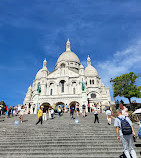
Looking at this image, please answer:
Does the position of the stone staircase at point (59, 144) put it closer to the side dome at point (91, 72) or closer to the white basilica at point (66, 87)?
the white basilica at point (66, 87)

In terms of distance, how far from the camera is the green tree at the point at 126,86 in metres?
34.6

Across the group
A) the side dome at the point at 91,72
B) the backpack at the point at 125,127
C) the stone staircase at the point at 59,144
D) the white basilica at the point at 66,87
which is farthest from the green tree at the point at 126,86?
the backpack at the point at 125,127

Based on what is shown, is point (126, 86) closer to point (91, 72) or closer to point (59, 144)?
point (91, 72)

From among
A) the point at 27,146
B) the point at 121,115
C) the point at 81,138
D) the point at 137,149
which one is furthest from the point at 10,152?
the point at 137,149

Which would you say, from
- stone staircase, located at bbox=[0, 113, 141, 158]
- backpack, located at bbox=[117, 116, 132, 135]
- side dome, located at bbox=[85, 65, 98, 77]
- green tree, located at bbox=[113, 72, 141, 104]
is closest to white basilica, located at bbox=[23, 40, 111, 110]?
side dome, located at bbox=[85, 65, 98, 77]

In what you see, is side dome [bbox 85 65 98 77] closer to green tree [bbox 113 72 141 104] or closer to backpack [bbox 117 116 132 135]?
green tree [bbox 113 72 141 104]

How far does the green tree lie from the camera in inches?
1362

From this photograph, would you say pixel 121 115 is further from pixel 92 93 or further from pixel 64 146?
pixel 92 93

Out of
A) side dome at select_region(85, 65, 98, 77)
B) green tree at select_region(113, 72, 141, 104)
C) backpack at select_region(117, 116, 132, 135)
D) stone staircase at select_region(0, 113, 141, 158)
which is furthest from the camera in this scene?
side dome at select_region(85, 65, 98, 77)

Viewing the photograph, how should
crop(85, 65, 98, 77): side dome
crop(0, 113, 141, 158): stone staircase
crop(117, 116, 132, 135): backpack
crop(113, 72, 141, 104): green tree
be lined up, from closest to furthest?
crop(117, 116, 132, 135): backpack → crop(0, 113, 141, 158): stone staircase → crop(113, 72, 141, 104): green tree → crop(85, 65, 98, 77): side dome

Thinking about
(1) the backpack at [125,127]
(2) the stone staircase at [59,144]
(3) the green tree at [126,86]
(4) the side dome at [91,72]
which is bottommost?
(2) the stone staircase at [59,144]

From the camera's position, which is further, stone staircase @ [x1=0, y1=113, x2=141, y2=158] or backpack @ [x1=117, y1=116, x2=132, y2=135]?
stone staircase @ [x1=0, y1=113, x2=141, y2=158]

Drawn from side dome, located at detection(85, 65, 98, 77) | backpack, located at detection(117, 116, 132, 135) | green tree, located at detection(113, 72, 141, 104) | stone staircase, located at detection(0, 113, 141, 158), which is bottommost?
stone staircase, located at detection(0, 113, 141, 158)

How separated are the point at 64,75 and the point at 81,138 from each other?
3247 cm
